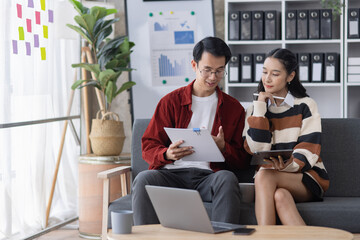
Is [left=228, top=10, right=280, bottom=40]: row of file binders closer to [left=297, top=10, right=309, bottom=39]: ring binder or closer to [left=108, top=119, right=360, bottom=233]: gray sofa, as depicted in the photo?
[left=297, top=10, right=309, bottom=39]: ring binder

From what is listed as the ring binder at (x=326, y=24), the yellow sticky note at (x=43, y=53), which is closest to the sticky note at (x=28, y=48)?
the yellow sticky note at (x=43, y=53)

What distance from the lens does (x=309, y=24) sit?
4145 mm

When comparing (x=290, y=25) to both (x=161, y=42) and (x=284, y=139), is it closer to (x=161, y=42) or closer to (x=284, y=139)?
(x=161, y=42)

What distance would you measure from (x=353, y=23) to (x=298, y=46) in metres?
0.51

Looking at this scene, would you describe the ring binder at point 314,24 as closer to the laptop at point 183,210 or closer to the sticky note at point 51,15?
the sticky note at point 51,15

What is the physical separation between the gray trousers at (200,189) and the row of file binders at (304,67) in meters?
1.69

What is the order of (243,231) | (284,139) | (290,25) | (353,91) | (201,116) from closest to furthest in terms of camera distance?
(243,231) → (284,139) → (201,116) → (290,25) → (353,91)

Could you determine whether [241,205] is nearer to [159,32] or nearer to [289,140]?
[289,140]

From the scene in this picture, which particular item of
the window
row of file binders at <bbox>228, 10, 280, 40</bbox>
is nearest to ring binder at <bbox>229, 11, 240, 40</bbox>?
row of file binders at <bbox>228, 10, 280, 40</bbox>

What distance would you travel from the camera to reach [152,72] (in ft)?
14.0

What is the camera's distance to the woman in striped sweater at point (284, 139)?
7.84ft

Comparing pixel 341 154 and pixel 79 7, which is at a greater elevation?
pixel 79 7

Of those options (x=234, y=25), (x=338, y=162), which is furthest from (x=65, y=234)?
(x=234, y=25)

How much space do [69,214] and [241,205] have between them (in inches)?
75.3
